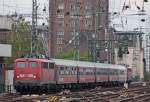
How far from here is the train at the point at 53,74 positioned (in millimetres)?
44625

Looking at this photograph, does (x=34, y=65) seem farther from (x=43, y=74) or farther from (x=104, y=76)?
(x=104, y=76)

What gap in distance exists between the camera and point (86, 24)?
117875 millimetres

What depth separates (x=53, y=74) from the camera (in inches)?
1884

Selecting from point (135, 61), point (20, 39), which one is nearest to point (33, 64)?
point (20, 39)

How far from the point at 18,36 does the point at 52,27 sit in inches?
1486

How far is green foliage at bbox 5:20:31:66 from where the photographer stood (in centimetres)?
10165

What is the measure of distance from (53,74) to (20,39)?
56513 millimetres

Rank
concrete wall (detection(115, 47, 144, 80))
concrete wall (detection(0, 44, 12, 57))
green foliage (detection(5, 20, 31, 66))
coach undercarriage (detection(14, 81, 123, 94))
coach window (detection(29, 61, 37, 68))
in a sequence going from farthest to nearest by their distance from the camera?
concrete wall (detection(115, 47, 144, 80)) < green foliage (detection(5, 20, 31, 66)) < concrete wall (detection(0, 44, 12, 57)) < coach window (detection(29, 61, 37, 68)) < coach undercarriage (detection(14, 81, 123, 94))

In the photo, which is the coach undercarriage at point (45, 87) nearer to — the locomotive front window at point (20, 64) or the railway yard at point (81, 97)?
the railway yard at point (81, 97)

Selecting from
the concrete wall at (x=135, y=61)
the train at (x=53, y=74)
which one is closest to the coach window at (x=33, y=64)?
A: the train at (x=53, y=74)

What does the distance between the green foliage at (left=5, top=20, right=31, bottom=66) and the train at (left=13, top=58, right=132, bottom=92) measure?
119 ft

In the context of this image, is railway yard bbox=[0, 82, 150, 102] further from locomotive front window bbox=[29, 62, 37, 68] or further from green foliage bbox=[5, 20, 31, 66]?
green foliage bbox=[5, 20, 31, 66]

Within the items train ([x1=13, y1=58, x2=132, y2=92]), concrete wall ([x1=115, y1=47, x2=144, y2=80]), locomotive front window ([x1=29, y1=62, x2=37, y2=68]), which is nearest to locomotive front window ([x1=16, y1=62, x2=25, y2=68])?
train ([x1=13, y1=58, x2=132, y2=92])

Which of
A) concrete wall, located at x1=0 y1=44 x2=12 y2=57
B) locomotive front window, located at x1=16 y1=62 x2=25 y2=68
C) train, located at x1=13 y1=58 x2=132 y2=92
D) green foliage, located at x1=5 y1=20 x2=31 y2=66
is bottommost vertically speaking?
train, located at x1=13 y1=58 x2=132 y2=92
